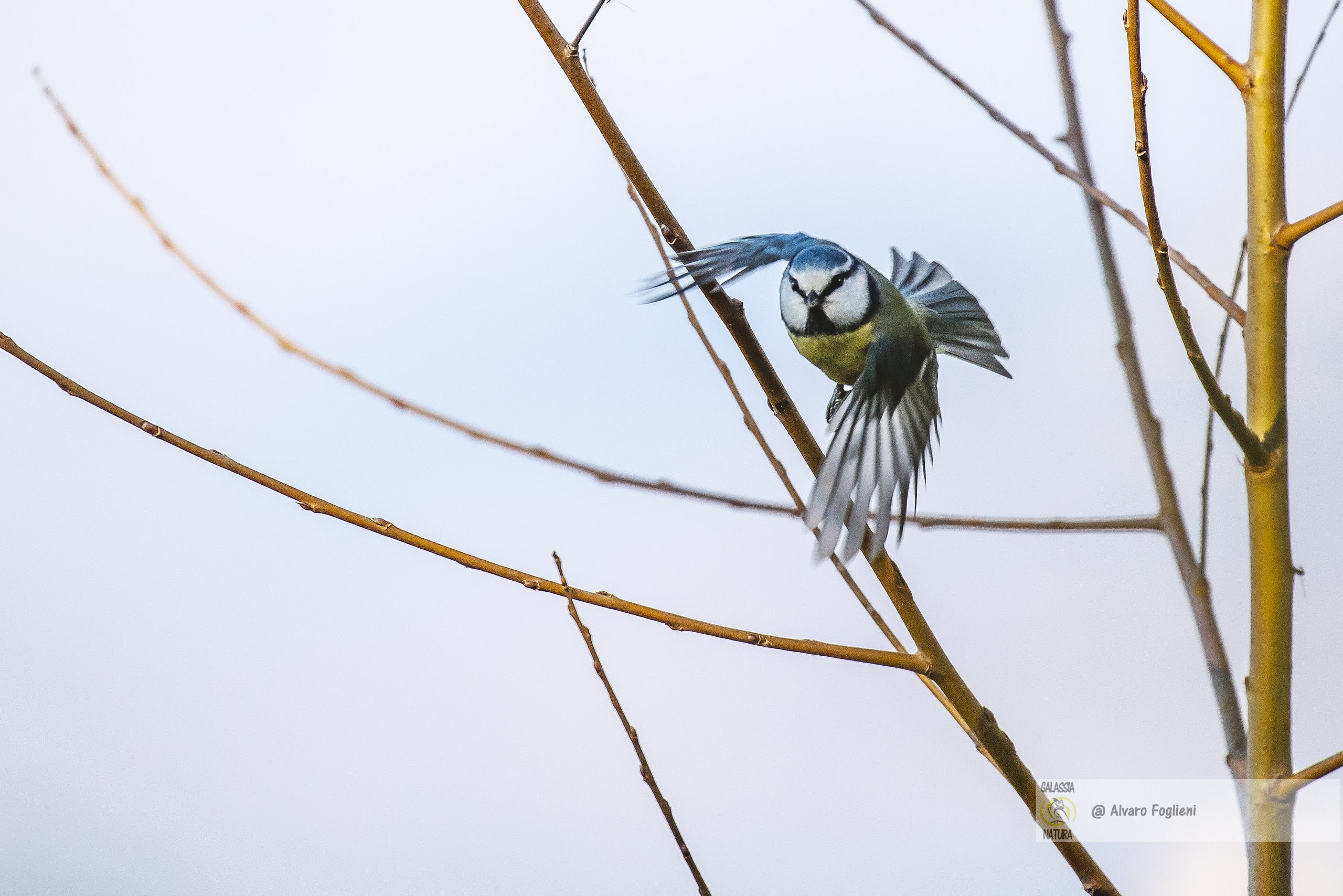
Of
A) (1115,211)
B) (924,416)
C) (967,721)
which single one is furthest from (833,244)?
(967,721)

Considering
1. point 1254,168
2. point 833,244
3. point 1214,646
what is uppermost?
point 833,244

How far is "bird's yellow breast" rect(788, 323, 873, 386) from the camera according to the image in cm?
69

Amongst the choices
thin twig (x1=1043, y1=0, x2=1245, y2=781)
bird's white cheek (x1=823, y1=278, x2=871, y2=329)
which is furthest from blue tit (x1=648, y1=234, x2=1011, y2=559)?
thin twig (x1=1043, y1=0, x2=1245, y2=781)

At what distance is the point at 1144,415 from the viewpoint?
58 cm

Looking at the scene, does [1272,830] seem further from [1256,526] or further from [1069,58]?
[1069,58]

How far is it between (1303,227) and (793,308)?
34 centimetres

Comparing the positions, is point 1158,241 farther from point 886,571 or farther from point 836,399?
point 836,399

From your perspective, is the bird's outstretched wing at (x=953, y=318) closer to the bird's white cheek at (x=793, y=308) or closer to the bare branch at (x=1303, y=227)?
the bird's white cheek at (x=793, y=308)

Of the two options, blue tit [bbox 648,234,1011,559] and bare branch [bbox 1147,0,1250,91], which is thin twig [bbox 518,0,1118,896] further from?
bare branch [bbox 1147,0,1250,91]

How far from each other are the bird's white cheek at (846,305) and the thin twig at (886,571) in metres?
0.25

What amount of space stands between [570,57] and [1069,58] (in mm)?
329

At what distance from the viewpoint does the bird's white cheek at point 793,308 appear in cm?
69

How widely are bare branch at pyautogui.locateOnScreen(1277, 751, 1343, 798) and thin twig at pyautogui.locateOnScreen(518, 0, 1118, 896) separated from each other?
0.26 ft

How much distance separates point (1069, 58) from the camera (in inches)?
23.6
